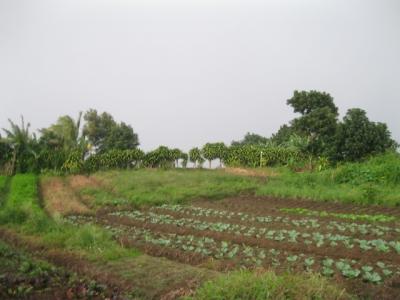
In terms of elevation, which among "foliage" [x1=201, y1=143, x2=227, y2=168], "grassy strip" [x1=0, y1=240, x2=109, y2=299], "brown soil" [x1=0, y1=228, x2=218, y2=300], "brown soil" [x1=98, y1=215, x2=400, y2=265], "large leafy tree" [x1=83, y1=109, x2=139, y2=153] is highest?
"large leafy tree" [x1=83, y1=109, x2=139, y2=153]

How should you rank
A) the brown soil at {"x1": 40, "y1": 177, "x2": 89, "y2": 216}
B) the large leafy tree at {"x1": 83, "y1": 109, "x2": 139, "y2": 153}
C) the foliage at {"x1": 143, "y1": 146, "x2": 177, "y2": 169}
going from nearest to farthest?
the brown soil at {"x1": 40, "y1": 177, "x2": 89, "y2": 216}, the foliage at {"x1": 143, "y1": 146, "x2": 177, "y2": 169}, the large leafy tree at {"x1": 83, "y1": 109, "x2": 139, "y2": 153}

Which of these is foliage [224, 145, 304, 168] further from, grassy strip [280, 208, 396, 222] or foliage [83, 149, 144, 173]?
grassy strip [280, 208, 396, 222]

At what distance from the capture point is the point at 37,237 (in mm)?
10133

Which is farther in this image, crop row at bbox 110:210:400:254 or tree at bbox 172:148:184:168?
tree at bbox 172:148:184:168

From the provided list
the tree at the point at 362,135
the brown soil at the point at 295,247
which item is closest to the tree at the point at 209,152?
the tree at the point at 362,135

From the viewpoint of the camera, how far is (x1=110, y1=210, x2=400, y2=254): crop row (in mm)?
8750

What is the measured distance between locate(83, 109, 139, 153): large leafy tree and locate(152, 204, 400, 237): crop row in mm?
24465

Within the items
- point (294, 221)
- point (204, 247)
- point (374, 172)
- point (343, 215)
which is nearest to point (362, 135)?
point (374, 172)

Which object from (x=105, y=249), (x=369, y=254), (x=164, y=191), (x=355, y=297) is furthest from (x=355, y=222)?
(x=164, y=191)

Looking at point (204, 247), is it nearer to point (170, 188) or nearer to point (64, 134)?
point (170, 188)

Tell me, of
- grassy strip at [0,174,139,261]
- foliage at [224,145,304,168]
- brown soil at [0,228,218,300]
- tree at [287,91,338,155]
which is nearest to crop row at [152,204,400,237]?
brown soil at [0,228,218,300]

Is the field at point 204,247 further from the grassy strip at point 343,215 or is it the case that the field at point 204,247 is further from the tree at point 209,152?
the tree at point 209,152

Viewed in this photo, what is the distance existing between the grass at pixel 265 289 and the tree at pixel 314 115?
2501 cm

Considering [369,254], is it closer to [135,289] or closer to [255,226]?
[255,226]
